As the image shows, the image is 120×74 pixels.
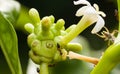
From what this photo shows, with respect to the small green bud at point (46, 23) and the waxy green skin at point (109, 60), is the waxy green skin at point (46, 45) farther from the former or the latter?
the waxy green skin at point (109, 60)

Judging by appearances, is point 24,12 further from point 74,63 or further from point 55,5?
point 74,63

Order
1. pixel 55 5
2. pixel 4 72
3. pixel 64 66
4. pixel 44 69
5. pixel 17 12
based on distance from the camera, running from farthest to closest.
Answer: pixel 55 5
pixel 4 72
pixel 64 66
pixel 17 12
pixel 44 69

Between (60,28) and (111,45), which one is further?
(60,28)

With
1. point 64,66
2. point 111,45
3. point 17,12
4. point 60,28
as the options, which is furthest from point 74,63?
point 111,45

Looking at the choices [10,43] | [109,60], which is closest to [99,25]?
[109,60]

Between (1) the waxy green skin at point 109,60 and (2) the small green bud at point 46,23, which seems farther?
(2) the small green bud at point 46,23

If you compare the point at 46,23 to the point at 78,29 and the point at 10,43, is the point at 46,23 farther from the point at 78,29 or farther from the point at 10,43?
the point at 10,43

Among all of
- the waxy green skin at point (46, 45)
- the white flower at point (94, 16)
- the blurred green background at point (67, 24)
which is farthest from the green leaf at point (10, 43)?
the blurred green background at point (67, 24)

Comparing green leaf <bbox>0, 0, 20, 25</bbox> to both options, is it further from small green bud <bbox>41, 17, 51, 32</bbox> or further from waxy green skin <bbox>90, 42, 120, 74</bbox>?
waxy green skin <bbox>90, 42, 120, 74</bbox>
